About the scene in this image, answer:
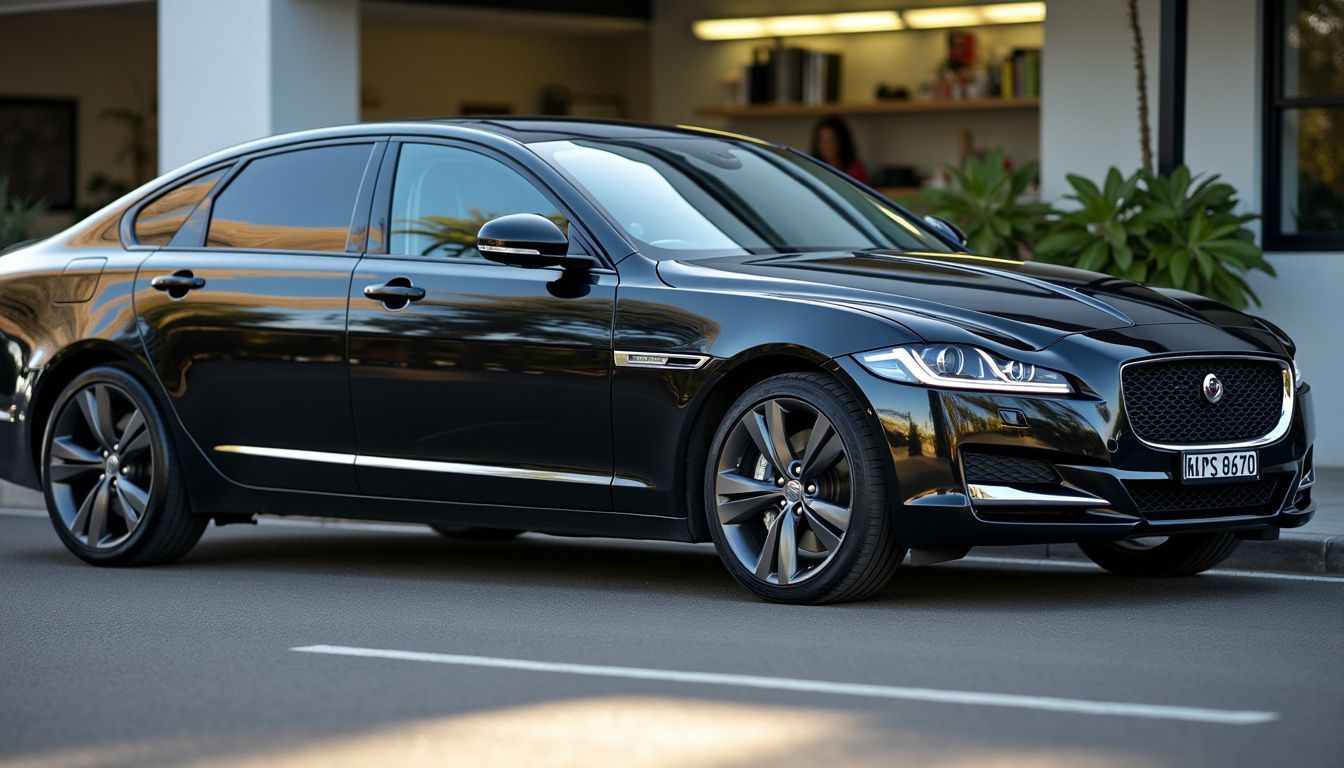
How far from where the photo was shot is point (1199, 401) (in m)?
7.27

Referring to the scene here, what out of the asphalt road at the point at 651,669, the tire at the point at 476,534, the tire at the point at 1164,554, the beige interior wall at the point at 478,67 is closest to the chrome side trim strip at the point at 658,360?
the asphalt road at the point at 651,669

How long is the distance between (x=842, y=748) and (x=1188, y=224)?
762cm

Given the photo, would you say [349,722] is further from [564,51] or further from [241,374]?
[564,51]

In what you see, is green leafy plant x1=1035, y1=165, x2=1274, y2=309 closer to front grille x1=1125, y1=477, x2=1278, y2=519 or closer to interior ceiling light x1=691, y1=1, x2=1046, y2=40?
front grille x1=1125, y1=477, x2=1278, y2=519

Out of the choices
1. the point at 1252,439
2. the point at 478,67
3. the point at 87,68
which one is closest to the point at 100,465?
the point at 1252,439

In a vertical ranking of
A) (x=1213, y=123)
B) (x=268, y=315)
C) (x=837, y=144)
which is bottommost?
(x=268, y=315)

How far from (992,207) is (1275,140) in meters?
1.61

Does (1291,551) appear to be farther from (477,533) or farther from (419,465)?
(477,533)

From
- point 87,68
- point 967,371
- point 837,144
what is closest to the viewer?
point 967,371

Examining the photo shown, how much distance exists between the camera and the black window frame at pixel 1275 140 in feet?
41.1

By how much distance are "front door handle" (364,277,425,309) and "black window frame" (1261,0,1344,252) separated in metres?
6.19

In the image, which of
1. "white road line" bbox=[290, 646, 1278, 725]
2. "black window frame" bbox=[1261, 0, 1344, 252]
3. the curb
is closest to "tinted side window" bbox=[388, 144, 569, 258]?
"white road line" bbox=[290, 646, 1278, 725]

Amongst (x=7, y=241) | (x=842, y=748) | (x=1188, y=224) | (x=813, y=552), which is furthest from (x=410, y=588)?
(x=7, y=241)

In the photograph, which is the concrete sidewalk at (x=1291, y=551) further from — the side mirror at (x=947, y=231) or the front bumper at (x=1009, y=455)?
the front bumper at (x=1009, y=455)
